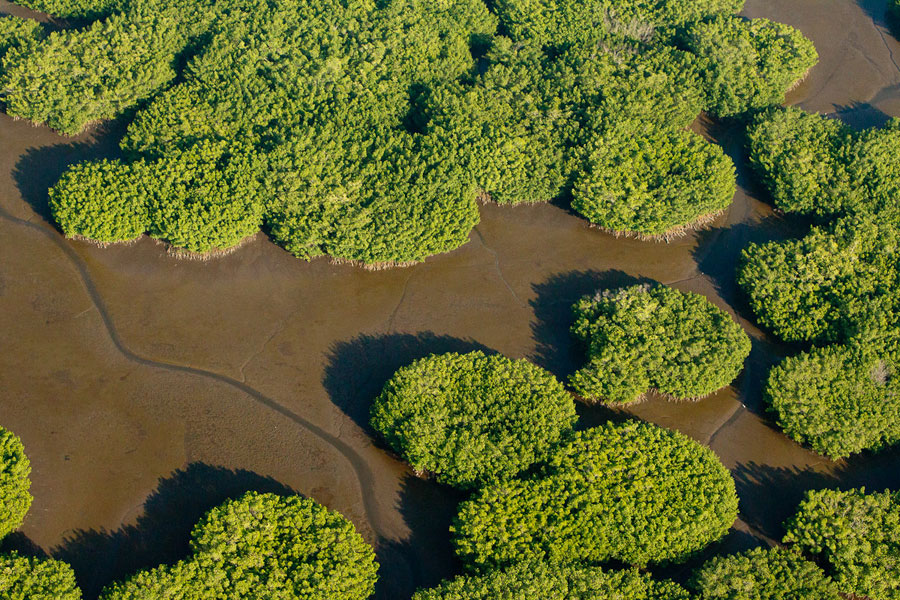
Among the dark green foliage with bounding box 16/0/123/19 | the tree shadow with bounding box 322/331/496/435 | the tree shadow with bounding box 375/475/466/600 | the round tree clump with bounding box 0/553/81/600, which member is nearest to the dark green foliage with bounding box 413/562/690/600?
the tree shadow with bounding box 375/475/466/600

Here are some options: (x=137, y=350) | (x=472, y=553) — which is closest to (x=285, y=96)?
(x=137, y=350)

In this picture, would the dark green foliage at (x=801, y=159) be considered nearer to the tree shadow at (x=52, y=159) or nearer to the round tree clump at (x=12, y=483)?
the tree shadow at (x=52, y=159)

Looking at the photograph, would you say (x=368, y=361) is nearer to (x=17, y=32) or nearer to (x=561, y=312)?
(x=561, y=312)

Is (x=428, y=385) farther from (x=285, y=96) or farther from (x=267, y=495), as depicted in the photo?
(x=285, y=96)

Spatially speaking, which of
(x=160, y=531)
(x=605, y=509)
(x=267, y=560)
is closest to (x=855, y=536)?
(x=605, y=509)

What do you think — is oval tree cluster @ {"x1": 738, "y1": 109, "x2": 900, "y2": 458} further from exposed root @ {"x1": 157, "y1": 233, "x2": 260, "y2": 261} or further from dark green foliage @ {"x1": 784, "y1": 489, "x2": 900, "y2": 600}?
exposed root @ {"x1": 157, "y1": 233, "x2": 260, "y2": 261}

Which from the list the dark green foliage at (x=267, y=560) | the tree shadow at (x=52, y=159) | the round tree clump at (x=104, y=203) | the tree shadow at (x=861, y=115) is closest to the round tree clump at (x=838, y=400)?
the tree shadow at (x=861, y=115)
